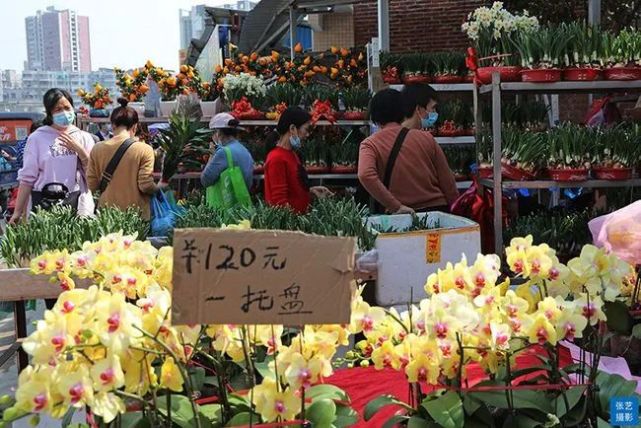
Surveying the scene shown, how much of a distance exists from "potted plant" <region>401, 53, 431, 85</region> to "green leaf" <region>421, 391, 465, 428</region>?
16.4 ft

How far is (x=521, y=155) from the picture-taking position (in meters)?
4.39

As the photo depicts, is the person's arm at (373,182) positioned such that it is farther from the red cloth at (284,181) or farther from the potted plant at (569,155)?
the potted plant at (569,155)

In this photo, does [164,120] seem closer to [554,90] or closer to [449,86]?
[449,86]

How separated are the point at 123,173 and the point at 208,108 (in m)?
3.29

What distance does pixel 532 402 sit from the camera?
142 centimetres

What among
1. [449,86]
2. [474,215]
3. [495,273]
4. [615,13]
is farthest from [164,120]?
[495,273]

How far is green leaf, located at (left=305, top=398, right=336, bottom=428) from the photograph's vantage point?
51.8 inches

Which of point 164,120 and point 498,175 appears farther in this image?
point 164,120

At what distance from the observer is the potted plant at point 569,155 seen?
4371mm

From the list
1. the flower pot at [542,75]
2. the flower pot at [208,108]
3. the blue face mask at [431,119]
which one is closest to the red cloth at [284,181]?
the flower pot at [542,75]

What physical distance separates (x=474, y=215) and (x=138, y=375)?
3.46 metres

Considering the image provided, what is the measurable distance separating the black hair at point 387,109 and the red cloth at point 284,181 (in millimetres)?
689

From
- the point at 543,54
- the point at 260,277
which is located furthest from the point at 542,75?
the point at 260,277

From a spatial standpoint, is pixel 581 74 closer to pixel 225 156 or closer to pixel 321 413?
pixel 225 156
